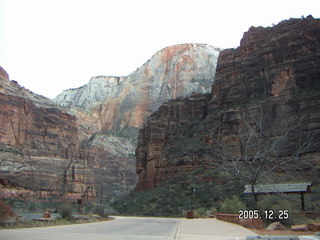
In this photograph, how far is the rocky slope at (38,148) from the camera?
320 feet

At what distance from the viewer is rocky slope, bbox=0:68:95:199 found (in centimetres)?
9746

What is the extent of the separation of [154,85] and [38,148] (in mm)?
63234

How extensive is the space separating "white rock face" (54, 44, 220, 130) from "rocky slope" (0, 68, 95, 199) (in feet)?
123

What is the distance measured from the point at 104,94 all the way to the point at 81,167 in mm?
68491

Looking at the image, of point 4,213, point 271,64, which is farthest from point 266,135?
point 4,213

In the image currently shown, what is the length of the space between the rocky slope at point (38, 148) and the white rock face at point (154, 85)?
37.4m

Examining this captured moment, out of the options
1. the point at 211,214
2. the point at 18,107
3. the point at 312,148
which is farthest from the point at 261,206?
the point at 18,107

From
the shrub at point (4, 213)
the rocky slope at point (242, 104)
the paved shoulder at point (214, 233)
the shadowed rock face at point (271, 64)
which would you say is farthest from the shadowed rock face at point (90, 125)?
the paved shoulder at point (214, 233)

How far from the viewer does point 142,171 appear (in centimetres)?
7644

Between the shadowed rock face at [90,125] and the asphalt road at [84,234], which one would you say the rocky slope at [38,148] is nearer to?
the shadowed rock face at [90,125]

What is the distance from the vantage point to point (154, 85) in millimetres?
160625

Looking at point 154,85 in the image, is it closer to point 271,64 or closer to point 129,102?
point 129,102

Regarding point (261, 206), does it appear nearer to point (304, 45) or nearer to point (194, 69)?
point (304, 45)

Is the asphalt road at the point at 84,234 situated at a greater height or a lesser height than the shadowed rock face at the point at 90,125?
lesser
